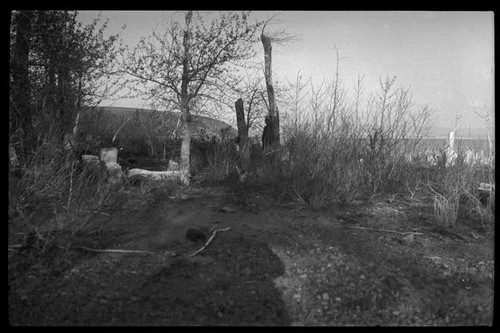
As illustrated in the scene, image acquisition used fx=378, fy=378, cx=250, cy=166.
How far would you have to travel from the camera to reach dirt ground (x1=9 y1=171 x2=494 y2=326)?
10.1ft

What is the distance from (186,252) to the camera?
383 cm

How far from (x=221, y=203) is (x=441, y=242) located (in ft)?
9.11

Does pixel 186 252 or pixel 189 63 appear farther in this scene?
pixel 189 63

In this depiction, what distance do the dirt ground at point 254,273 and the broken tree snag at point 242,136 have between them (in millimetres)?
2084

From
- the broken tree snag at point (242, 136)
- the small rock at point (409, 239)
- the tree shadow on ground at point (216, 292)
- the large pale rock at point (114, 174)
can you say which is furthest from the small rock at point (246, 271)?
the broken tree snag at point (242, 136)

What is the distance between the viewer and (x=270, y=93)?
7695mm

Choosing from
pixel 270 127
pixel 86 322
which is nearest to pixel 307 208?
pixel 270 127

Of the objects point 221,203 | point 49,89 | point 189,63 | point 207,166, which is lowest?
point 221,203

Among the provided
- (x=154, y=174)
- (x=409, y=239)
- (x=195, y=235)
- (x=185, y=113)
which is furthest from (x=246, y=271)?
(x=185, y=113)

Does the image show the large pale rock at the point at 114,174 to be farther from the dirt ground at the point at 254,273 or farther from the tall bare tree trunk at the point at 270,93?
the tall bare tree trunk at the point at 270,93

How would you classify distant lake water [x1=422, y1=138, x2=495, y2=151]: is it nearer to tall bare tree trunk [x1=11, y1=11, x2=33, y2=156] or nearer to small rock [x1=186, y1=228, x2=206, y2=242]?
small rock [x1=186, y1=228, x2=206, y2=242]

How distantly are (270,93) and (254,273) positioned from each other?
15.9 feet

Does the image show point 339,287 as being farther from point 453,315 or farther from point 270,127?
point 270,127

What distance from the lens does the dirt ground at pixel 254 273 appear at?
10.1ft
